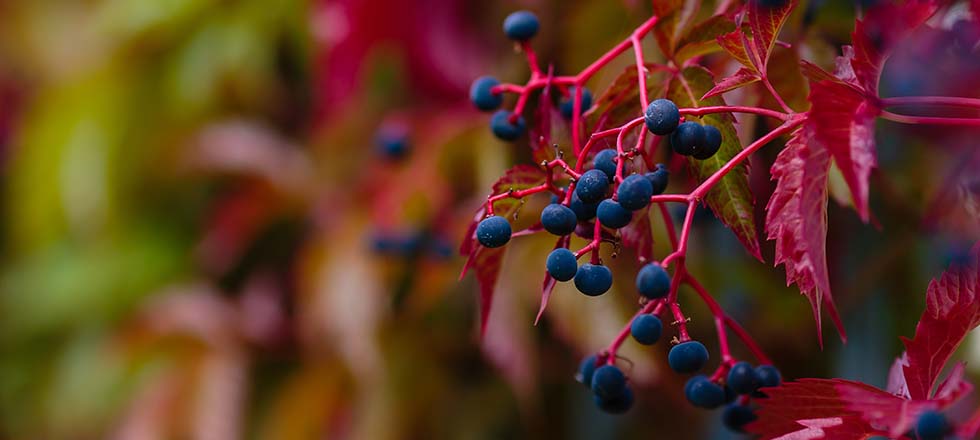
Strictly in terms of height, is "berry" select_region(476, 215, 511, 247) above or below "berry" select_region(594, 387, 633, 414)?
above

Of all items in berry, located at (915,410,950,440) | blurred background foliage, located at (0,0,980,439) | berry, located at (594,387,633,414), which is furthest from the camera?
blurred background foliage, located at (0,0,980,439)

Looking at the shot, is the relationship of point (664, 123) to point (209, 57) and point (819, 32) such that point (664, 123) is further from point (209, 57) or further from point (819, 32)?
point (209, 57)

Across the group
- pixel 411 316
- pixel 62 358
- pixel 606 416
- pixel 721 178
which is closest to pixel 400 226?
pixel 411 316

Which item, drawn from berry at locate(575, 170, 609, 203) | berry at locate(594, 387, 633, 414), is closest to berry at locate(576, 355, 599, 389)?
berry at locate(594, 387, 633, 414)

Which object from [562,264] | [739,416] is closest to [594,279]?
[562,264]

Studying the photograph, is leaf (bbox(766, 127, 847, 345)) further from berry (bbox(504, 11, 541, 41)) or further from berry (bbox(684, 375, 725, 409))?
berry (bbox(504, 11, 541, 41))

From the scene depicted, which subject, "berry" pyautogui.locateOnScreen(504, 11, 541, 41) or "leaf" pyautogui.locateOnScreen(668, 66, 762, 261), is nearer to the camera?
"leaf" pyautogui.locateOnScreen(668, 66, 762, 261)

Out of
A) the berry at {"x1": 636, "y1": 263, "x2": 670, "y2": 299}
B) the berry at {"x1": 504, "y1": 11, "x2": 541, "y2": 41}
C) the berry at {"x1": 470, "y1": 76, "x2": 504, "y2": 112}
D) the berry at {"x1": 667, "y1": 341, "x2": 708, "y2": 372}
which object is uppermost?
the berry at {"x1": 504, "y1": 11, "x2": 541, "y2": 41}
